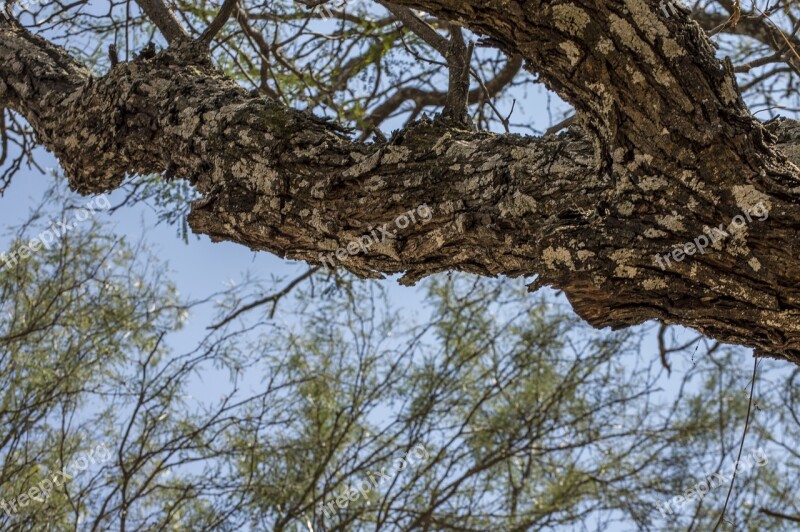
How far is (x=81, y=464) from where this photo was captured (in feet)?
10.5

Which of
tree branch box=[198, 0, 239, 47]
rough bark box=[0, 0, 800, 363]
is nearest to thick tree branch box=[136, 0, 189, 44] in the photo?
tree branch box=[198, 0, 239, 47]

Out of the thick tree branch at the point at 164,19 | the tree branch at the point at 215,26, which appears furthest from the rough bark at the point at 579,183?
the thick tree branch at the point at 164,19

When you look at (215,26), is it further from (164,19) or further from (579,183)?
(579,183)

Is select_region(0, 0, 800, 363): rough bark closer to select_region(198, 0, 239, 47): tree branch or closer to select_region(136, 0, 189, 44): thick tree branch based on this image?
select_region(198, 0, 239, 47): tree branch

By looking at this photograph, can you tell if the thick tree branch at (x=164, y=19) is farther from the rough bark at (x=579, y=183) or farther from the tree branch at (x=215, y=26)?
the rough bark at (x=579, y=183)

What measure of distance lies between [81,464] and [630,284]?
2.59m

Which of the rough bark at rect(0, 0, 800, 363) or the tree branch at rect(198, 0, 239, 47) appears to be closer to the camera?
the rough bark at rect(0, 0, 800, 363)

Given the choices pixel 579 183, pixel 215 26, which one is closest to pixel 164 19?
pixel 215 26

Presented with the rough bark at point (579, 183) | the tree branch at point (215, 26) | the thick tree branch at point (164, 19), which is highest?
the thick tree branch at point (164, 19)

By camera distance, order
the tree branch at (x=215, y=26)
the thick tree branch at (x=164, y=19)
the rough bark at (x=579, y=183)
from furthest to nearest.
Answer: the thick tree branch at (x=164, y=19) → the tree branch at (x=215, y=26) → the rough bark at (x=579, y=183)

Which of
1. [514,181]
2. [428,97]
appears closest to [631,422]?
[428,97]

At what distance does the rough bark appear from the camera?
3.77ft

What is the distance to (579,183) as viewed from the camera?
127 centimetres

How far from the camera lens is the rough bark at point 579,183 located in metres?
1.15
